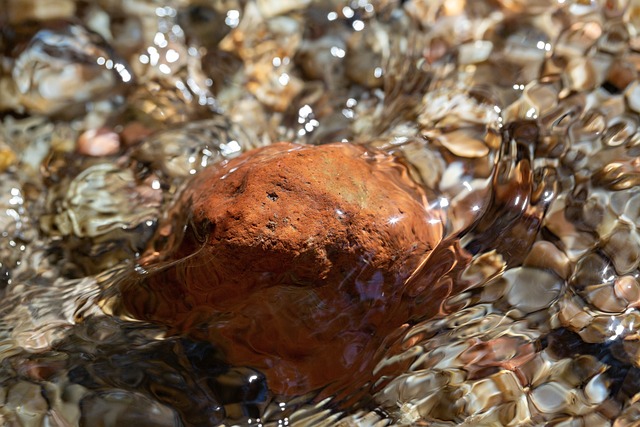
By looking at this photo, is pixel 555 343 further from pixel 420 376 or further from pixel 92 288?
pixel 92 288

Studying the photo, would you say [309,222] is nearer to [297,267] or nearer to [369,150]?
[297,267]

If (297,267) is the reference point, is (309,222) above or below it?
above

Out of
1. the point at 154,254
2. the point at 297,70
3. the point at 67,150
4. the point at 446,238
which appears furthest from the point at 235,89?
the point at 446,238

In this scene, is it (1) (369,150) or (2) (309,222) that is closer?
(2) (309,222)

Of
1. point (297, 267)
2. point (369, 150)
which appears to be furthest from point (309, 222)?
point (369, 150)
